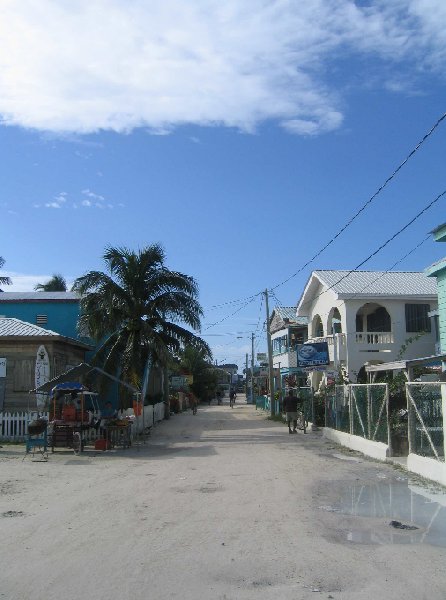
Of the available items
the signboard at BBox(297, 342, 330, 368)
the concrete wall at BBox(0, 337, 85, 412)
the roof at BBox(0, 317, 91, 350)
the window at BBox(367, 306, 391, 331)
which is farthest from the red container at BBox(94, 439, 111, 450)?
the window at BBox(367, 306, 391, 331)

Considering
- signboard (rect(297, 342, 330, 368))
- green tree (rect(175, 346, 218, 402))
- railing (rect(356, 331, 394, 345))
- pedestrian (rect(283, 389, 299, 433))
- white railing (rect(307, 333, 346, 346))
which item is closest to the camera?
pedestrian (rect(283, 389, 299, 433))

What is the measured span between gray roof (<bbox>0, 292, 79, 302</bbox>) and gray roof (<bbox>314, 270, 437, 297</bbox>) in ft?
44.1

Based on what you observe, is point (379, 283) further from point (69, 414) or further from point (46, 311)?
point (69, 414)

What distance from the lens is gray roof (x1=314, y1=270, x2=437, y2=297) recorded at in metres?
33.2

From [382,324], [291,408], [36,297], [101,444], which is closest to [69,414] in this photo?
[101,444]

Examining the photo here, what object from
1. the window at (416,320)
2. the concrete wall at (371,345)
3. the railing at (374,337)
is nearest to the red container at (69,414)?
the concrete wall at (371,345)

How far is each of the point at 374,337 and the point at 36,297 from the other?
1767 centimetres

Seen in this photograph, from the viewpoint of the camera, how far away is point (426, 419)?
13039 mm

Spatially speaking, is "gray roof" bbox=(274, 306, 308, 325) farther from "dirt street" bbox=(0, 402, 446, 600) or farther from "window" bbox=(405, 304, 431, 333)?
"dirt street" bbox=(0, 402, 446, 600)

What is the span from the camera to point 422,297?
108 feet

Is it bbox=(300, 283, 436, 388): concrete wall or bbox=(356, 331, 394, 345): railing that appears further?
bbox=(356, 331, 394, 345): railing

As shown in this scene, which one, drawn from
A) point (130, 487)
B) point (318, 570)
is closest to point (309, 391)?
point (130, 487)

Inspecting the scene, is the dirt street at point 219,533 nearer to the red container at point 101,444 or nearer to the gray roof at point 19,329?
the red container at point 101,444

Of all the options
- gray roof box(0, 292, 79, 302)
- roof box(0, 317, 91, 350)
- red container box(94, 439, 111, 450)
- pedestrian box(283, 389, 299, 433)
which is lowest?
red container box(94, 439, 111, 450)
